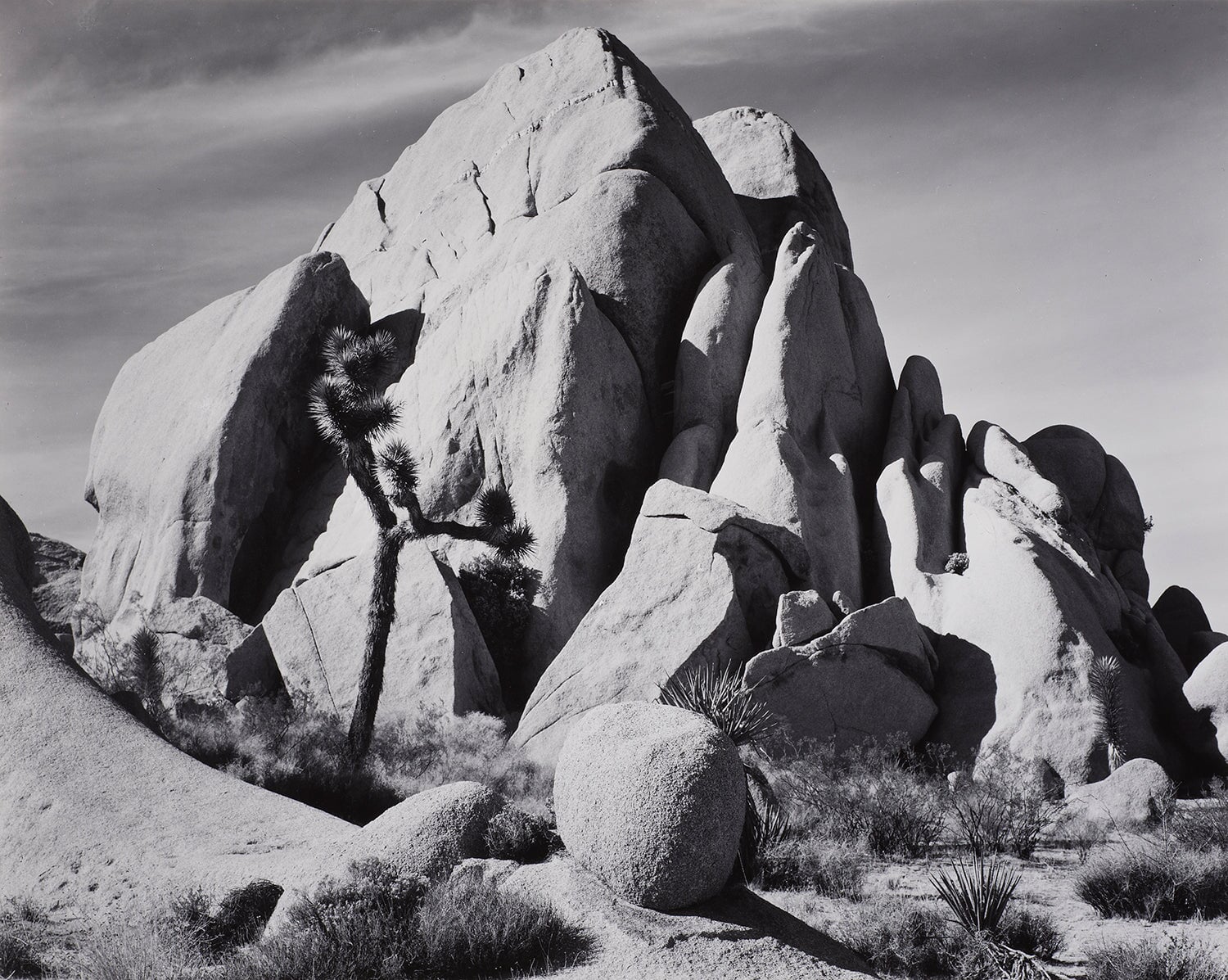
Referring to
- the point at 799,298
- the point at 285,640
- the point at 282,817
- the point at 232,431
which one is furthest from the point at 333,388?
the point at 799,298

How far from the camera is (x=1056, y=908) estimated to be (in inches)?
457

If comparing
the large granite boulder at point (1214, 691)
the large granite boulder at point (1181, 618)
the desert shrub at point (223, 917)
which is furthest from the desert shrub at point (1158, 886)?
the large granite boulder at point (1181, 618)

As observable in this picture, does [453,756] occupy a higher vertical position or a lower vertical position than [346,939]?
higher

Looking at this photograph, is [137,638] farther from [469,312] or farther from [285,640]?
[469,312]

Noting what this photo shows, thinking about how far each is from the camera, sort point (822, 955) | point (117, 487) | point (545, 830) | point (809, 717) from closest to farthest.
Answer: point (822, 955) → point (545, 830) → point (809, 717) → point (117, 487)

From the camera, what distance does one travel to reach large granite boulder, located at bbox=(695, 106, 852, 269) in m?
37.3

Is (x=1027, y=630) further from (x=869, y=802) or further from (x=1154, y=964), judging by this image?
(x=1154, y=964)

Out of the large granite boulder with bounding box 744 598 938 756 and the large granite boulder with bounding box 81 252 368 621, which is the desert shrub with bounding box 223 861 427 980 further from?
the large granite boulder with bounding box 81 252 368 621

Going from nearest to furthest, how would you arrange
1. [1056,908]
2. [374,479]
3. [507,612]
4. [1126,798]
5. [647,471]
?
[1056,908]
[1126,798]
[374,479]
[507,612]
[647,471]

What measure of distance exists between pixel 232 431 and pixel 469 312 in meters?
7.12

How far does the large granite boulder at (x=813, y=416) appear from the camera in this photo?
24.9 metres

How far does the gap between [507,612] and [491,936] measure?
52.1 feet

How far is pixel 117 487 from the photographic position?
33.6m

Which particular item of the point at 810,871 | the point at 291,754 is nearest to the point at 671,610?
the point at 291,754
